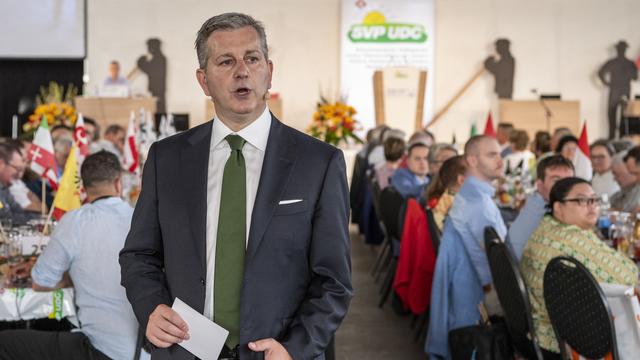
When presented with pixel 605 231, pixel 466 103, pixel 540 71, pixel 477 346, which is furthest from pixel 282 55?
pixel 477 346

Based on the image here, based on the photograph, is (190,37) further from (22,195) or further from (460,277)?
(460,277)

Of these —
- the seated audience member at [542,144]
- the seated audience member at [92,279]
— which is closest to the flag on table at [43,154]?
the seated audience member at [92,279]

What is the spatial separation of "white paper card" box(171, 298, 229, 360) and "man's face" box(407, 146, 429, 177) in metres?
5.39

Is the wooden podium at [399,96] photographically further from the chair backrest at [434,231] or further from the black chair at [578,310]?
the black chair at [578,310]

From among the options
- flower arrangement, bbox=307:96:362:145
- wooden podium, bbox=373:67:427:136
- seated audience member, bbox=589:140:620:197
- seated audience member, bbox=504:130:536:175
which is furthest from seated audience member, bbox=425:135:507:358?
wooden podium, bbox=373:67:427:136

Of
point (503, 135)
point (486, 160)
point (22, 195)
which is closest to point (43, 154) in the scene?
point (22, 195)

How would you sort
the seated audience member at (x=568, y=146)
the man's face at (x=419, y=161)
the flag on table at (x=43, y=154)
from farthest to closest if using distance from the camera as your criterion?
the seated audience member at (x=568, y=146) → the man's face at (x=419, y=161) → the flag on table at (x=43, y=154)

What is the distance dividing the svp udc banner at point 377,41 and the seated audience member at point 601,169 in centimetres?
751

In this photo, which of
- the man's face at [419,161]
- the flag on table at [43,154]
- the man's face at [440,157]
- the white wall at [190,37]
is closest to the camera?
the flag on table at [43,154]

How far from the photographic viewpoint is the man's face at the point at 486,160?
15.7 ft

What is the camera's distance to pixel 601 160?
24.1 feet

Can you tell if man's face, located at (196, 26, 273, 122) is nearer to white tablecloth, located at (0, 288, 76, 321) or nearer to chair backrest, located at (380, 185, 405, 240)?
white tablecloth, located at (0, 288, 76, 321)

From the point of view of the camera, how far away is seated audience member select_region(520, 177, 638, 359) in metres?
3.41

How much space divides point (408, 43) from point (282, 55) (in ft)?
7.21
